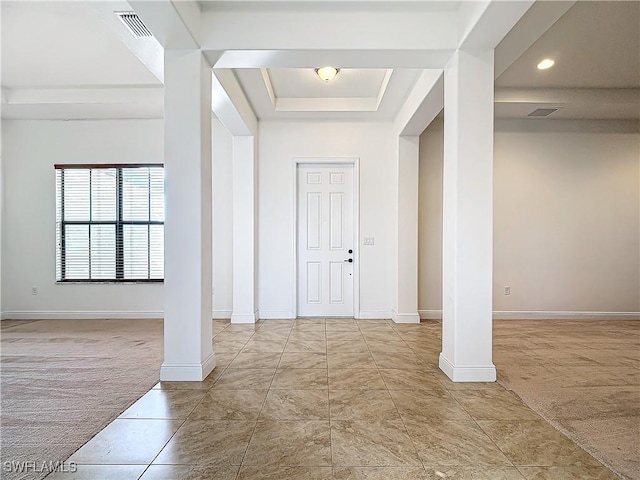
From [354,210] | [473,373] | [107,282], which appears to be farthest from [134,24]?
[107,282]

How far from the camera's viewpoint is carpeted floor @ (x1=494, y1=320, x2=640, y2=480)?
218cm

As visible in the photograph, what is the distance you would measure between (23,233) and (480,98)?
6.33m

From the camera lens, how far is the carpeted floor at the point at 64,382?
7.03 feet

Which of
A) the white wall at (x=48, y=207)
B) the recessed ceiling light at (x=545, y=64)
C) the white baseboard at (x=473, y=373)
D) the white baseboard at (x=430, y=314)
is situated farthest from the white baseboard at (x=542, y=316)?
the white wall at (x=48, y=207)

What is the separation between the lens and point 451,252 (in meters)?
3.20

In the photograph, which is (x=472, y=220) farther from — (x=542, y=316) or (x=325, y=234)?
(x=542, y=316)

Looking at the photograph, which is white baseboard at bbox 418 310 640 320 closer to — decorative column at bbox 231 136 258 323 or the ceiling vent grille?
decorative column at bbox 231 136 258 323

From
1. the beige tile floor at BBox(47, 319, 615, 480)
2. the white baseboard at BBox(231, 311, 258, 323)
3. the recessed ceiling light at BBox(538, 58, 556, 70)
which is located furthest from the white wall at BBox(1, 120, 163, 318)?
the recessed ceiling light at BBox(538, 58, 556, 70)

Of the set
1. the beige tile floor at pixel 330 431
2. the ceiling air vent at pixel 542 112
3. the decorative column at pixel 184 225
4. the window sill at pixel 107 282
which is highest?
the ceiling air vent at pixel 542 112

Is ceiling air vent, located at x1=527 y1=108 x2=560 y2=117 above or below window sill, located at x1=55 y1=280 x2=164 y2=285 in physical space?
above

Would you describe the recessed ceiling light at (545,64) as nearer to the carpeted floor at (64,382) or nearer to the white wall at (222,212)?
the white wall at (222,212)

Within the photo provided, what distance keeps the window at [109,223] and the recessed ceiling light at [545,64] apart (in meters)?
5.00

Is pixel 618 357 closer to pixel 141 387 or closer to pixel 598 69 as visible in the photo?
pixel 598 69

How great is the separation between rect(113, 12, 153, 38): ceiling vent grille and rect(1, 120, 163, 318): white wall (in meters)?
2.92
